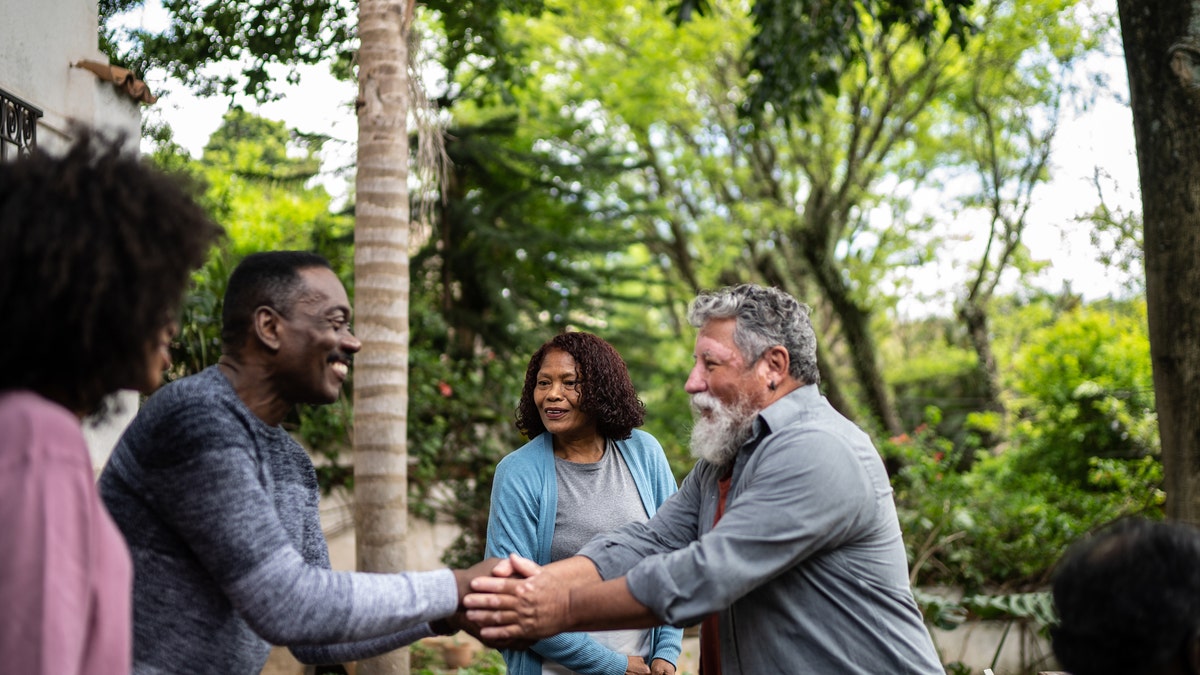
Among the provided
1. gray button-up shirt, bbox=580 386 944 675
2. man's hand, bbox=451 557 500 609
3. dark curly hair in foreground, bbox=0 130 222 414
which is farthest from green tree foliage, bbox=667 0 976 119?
dark curly hair in foreground, bbox=0 130 222 414

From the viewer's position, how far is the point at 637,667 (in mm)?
4082

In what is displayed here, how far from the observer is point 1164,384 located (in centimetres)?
509

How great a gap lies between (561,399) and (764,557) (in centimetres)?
164

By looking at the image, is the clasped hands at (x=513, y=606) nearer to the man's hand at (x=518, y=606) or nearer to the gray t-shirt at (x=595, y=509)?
the man's hand at (x=518, y=606)

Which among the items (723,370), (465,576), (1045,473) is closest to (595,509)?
(723,370)

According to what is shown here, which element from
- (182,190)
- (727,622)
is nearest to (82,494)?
(182,190)

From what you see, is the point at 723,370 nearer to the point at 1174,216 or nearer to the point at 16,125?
the point at 1174,216

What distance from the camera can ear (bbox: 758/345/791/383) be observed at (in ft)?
10.9

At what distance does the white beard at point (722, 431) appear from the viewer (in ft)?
10.8

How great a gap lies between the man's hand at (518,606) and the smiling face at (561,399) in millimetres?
1121

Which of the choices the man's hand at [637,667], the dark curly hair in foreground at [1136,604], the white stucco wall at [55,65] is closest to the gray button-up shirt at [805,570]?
the dark curly hair in foreground at [1136,604]

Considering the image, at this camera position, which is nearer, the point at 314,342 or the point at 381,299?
the point at 314,342

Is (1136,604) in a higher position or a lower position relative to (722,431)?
lower

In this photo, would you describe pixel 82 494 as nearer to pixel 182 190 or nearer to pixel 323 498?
pixel 182 190
